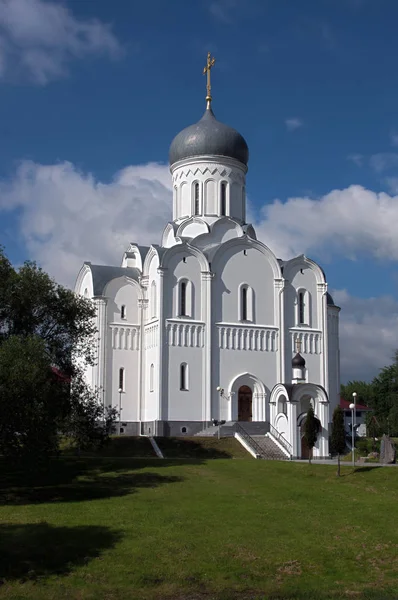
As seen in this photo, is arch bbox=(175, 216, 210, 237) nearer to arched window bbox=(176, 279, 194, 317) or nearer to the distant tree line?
arched window bbox=(176, 279, 194, 317)

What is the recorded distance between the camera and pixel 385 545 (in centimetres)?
1697

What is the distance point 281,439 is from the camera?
123ft

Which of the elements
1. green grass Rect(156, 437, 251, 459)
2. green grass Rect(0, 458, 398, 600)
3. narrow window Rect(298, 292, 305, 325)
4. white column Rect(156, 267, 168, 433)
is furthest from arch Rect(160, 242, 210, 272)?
green grass Rect(0, 458, 398, 600)

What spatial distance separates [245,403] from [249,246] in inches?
354

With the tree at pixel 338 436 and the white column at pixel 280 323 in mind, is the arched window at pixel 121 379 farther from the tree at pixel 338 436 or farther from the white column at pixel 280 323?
the tree at pixel 338 436

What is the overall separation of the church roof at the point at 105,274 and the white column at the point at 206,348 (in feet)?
15.8

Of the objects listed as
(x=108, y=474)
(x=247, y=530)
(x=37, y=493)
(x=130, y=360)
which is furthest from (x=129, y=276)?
(x=247, y=530)

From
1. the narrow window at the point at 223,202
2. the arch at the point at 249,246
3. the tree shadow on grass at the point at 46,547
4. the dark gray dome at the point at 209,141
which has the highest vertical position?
the dark gray dome at the point at 209,141

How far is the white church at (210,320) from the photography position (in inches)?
1570

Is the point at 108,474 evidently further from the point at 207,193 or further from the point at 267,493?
the point at 207,193

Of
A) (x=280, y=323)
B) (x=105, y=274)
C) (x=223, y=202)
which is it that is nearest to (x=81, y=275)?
(x=105, y=274)

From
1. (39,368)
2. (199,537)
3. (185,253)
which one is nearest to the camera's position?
(199,537)

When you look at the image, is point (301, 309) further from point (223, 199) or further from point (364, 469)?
point (364, 469)

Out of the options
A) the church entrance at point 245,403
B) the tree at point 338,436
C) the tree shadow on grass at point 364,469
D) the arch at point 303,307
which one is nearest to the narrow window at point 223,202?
the arch at point 303,307
